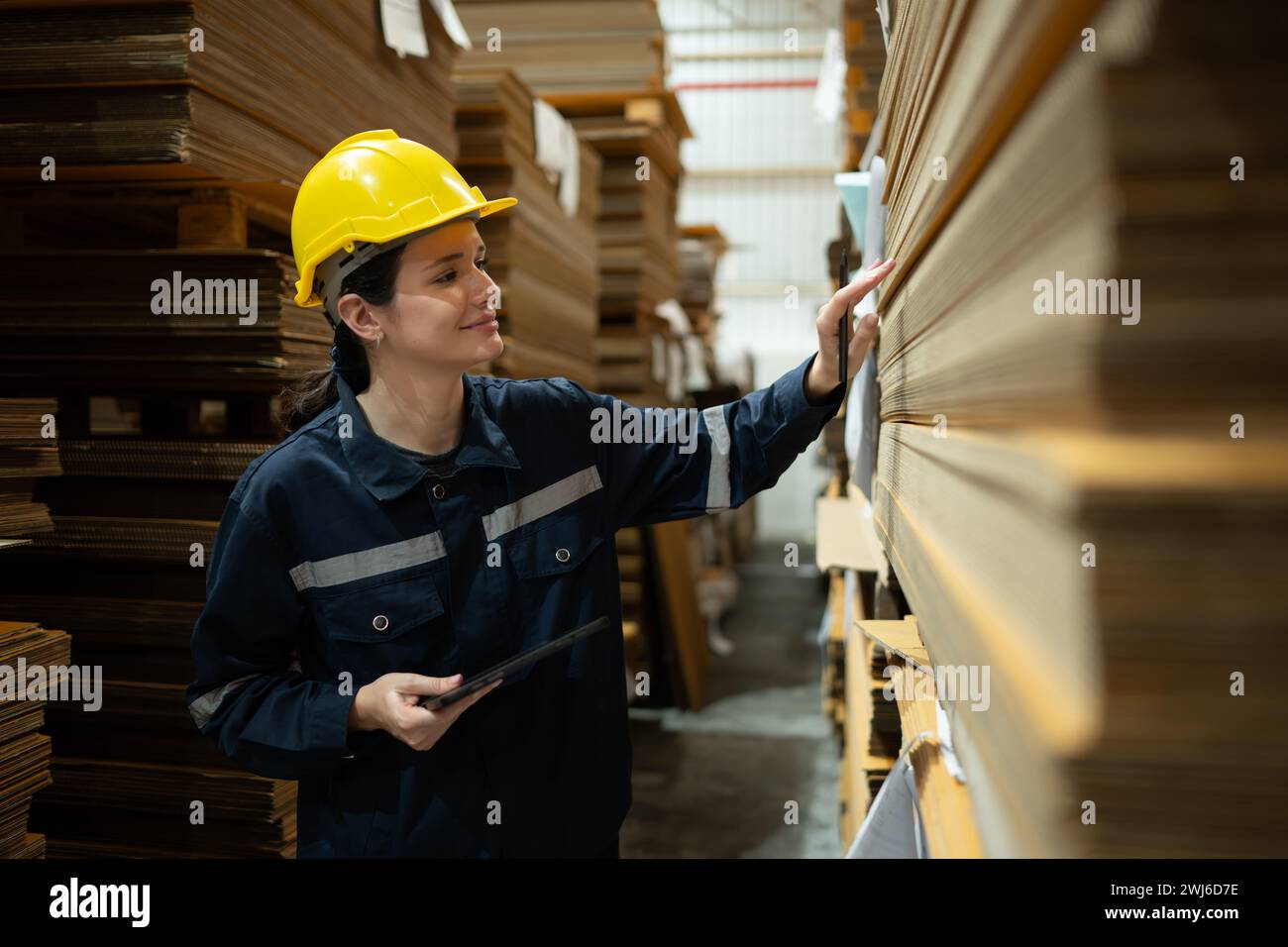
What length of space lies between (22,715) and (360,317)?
46.9 inches

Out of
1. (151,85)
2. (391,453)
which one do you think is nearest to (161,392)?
(151,85)

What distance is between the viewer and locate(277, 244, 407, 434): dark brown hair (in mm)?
1896

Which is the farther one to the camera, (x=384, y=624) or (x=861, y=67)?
(x=861, y=67)

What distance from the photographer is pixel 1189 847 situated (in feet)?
2.30

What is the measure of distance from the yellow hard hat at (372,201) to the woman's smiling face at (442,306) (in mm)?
45

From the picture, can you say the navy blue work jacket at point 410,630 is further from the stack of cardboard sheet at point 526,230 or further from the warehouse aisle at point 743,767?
the stack of cardboard sheet at point 526,230

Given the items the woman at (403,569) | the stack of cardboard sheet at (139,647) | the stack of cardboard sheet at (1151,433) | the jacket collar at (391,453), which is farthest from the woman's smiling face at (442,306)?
the stack of cardboard sheet at (1151,433)

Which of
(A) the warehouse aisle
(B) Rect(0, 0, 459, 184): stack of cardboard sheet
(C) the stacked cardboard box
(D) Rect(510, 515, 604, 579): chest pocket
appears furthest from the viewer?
(A) the warehouse aisle

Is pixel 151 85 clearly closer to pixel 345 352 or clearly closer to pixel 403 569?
pixel 345 352

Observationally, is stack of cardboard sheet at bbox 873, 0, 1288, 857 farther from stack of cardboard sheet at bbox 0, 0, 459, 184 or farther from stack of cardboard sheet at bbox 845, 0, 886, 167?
stack of cardboard sheet at bbox 845, 0, 886, 167

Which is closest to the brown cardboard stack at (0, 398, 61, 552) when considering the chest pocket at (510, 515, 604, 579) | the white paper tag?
the chest pocket at (510, 515, 604, 579)

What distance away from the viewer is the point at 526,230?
4.39 meters

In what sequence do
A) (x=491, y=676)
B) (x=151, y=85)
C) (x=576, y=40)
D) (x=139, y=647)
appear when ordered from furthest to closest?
(x=576, y=40), (x=139, y=647), (x=151, y=85), (x=491, y=676)

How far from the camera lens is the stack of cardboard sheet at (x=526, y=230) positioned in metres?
4.10
